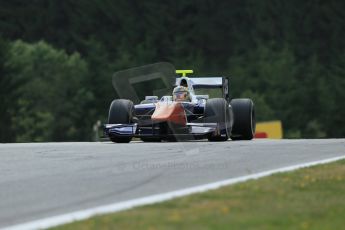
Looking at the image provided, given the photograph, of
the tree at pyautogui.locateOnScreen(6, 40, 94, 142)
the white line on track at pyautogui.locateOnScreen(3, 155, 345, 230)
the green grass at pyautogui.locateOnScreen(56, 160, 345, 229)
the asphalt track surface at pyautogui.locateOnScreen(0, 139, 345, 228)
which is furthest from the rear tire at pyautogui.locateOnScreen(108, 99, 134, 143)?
the tree at pyautogui.locateOnScreen(6, 40, 94, 142)

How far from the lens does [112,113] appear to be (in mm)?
25203

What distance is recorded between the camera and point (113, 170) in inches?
579

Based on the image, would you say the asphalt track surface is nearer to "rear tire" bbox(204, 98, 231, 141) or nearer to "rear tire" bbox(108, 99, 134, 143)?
"rear tire" bbox(204, 98, 231, 141)

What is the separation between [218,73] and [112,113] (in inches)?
3989

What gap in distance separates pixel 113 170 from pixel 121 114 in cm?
1042

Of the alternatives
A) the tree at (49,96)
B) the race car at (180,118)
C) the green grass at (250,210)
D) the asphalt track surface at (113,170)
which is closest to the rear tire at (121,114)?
the race car at (180,118)

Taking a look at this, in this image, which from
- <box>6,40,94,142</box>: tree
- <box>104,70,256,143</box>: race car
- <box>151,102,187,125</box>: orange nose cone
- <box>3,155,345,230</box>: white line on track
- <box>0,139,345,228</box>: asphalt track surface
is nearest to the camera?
<box>3,155,345,230</box>: white line on track

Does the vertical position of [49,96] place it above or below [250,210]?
above

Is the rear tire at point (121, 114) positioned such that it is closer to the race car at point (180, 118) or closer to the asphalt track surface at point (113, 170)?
the race car at point (180, 118)

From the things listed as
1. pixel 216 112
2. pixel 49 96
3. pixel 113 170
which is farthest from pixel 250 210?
pixel 49 96

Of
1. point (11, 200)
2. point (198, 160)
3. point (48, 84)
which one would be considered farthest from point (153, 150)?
point (48, 84)

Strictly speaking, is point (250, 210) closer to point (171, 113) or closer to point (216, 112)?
point (171, 113)

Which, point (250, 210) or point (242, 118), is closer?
point (250, 210)

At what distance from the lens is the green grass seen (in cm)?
909
